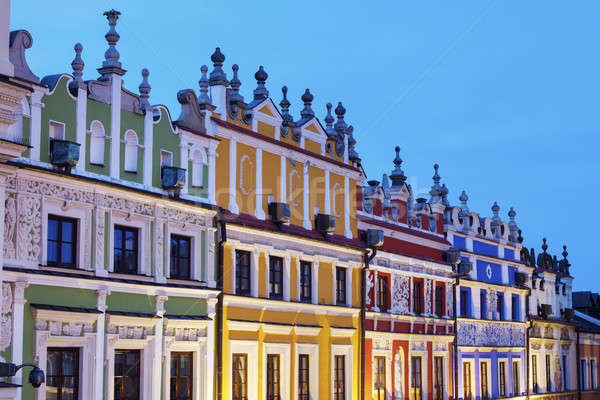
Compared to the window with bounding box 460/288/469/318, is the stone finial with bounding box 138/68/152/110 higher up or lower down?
higher up

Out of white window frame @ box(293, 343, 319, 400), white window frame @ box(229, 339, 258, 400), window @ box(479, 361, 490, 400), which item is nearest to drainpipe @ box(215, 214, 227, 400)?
white window frame @ box(229, 339, 258, 400)

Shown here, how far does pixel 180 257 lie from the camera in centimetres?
2452

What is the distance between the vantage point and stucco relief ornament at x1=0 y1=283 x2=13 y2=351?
1914 cm

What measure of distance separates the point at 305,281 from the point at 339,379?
3401mm

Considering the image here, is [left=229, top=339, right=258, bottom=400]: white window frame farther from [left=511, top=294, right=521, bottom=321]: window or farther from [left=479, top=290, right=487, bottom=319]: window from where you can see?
[left=511, top=294, right=521, bottom=321]: window

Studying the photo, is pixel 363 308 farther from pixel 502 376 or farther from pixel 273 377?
pixel 502 376

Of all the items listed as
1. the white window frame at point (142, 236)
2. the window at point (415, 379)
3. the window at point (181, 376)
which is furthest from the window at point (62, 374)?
the window at point (415, 379)

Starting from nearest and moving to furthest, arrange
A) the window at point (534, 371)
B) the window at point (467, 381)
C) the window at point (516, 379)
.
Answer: the window at point (467, 381) → the window at point (516, 379) → the window at point (534, 371)

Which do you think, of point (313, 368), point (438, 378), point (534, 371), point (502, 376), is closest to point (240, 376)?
point (313, 368)

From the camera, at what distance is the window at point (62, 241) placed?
2080cm

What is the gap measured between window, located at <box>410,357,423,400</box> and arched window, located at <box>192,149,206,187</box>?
1285 cm

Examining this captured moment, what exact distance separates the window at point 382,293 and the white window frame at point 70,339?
13706 millimetres

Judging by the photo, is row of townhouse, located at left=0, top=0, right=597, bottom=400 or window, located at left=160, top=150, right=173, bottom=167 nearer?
row of townhouse, located at left=0, top=0, right=597, bottom=400

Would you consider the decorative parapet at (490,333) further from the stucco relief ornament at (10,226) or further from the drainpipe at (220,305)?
the stucco relief ornament at (10,226)
